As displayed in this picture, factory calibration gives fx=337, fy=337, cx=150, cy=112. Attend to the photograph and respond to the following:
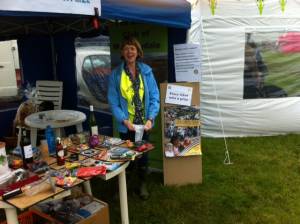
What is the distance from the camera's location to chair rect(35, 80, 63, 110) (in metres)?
5.61

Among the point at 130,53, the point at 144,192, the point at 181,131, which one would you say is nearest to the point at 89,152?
Result: the point at 130,53

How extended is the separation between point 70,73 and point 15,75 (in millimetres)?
970

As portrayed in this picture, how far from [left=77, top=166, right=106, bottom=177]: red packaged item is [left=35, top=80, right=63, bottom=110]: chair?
12.2ft

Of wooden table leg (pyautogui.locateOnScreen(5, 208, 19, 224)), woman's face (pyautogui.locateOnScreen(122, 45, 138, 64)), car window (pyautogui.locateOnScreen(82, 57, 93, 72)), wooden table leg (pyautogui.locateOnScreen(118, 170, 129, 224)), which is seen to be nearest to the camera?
wooden table leg (pyautogui.locateOnScreen(5, 208, 19, 224))

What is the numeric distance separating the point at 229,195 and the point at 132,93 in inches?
57.5

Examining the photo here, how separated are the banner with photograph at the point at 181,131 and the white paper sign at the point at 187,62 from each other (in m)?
0.36

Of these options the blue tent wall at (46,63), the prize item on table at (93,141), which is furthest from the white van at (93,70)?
the prize item on table at (93,141)

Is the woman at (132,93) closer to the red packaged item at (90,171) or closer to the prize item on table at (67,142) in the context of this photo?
the prize item on table at (67,142)

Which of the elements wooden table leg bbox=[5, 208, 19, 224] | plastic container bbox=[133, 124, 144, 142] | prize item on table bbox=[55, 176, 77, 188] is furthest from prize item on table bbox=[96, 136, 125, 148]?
wooden table leg bbox=[5, 208, 19, 224]

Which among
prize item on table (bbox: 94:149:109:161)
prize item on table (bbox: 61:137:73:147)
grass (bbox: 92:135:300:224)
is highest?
prize item on table (bbox: 61:137:73:147)

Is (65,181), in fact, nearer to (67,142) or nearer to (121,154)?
(121,154)

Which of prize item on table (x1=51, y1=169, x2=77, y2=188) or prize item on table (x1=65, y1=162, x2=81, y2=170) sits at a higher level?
prize item on table (x1=65, y1=162, x2=81, y2=170)

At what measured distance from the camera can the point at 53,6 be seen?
7.10ft

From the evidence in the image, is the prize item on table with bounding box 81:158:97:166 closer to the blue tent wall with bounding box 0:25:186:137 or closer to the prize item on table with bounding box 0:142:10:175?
the prize item on table with bounding box 0:142:10:175
